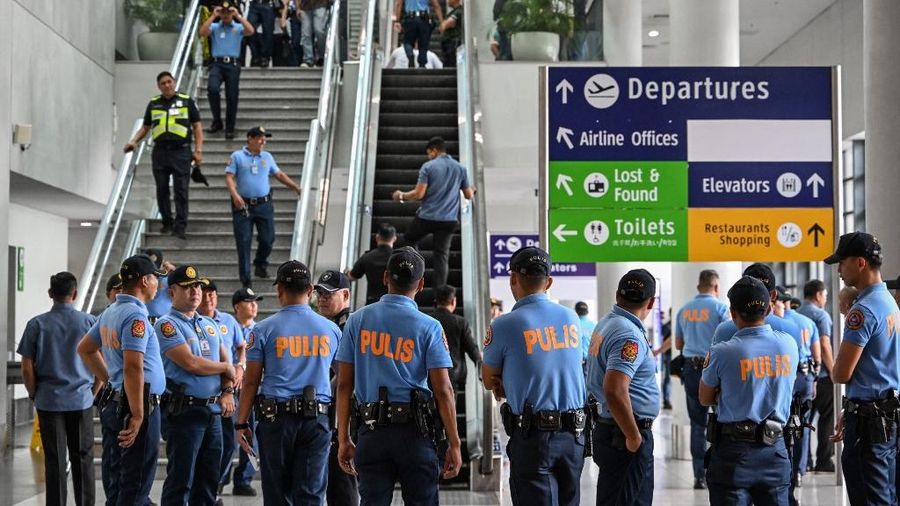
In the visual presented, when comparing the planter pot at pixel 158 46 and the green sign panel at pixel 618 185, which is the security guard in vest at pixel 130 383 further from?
the planter pot at pixel 158 46

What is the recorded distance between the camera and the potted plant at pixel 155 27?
17.6m

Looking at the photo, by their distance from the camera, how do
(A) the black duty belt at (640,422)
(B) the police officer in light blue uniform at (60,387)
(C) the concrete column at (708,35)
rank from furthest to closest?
(C) the concrete column at (708,35) < (B) the police officer in light blue uniform at (60,387) < (A) the black duty belt at (640,422)

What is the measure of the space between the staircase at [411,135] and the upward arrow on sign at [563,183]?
3.09 meters

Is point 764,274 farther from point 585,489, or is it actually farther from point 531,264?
point 585,489

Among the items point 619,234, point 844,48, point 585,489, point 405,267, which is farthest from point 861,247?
point 844,48

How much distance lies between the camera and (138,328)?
260 inches

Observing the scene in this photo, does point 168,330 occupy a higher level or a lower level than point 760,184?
lower

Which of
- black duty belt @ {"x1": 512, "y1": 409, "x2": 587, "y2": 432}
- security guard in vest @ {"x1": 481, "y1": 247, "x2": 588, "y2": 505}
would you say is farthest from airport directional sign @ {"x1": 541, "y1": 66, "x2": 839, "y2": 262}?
black duty belt @ {"x1": 512, "y1": 409, "x2": 587, "y2": 432}

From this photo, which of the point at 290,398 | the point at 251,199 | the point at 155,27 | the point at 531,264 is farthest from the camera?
the point at 155,27

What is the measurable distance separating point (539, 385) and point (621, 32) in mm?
13114

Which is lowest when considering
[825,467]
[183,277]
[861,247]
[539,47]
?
[825,467]

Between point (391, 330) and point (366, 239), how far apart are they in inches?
297

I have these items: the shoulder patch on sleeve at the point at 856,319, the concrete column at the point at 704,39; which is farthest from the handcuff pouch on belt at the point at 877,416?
the concrete column at the point at 704,39

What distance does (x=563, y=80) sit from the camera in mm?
9195
